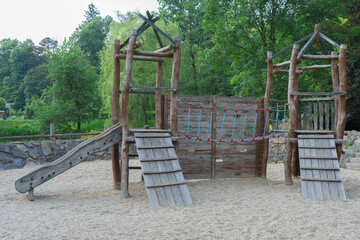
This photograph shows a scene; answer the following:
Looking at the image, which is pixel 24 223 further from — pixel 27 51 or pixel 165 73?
pixel 27 51

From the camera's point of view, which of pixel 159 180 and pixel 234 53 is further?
pixel 234 53

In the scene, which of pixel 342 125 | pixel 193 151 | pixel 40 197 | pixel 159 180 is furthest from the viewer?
pixel 193 151

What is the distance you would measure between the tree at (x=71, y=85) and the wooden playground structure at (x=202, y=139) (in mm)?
8175

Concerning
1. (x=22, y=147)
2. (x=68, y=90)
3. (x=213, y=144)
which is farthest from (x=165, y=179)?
(x=68, y=90)

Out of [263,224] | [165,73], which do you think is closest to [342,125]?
[263,224]

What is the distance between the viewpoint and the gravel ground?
13.6ft

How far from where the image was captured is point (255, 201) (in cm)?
586

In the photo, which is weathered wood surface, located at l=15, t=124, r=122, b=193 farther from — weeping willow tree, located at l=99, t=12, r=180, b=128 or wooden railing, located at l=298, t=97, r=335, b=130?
weeping willow tree, located at l=99, t=12, r=180, b=128

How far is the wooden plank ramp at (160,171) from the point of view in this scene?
17.8 feet

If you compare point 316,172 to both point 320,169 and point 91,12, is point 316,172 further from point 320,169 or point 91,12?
point 91,12

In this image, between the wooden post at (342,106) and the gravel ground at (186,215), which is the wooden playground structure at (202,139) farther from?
the gravel ground at (186,215)

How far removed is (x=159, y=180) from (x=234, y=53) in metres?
9.56

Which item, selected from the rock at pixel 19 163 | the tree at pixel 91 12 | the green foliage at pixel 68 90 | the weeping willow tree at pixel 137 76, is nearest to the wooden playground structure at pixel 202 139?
the rock at pixel 19 163

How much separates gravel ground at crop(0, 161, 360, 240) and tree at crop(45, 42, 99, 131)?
763 cm
